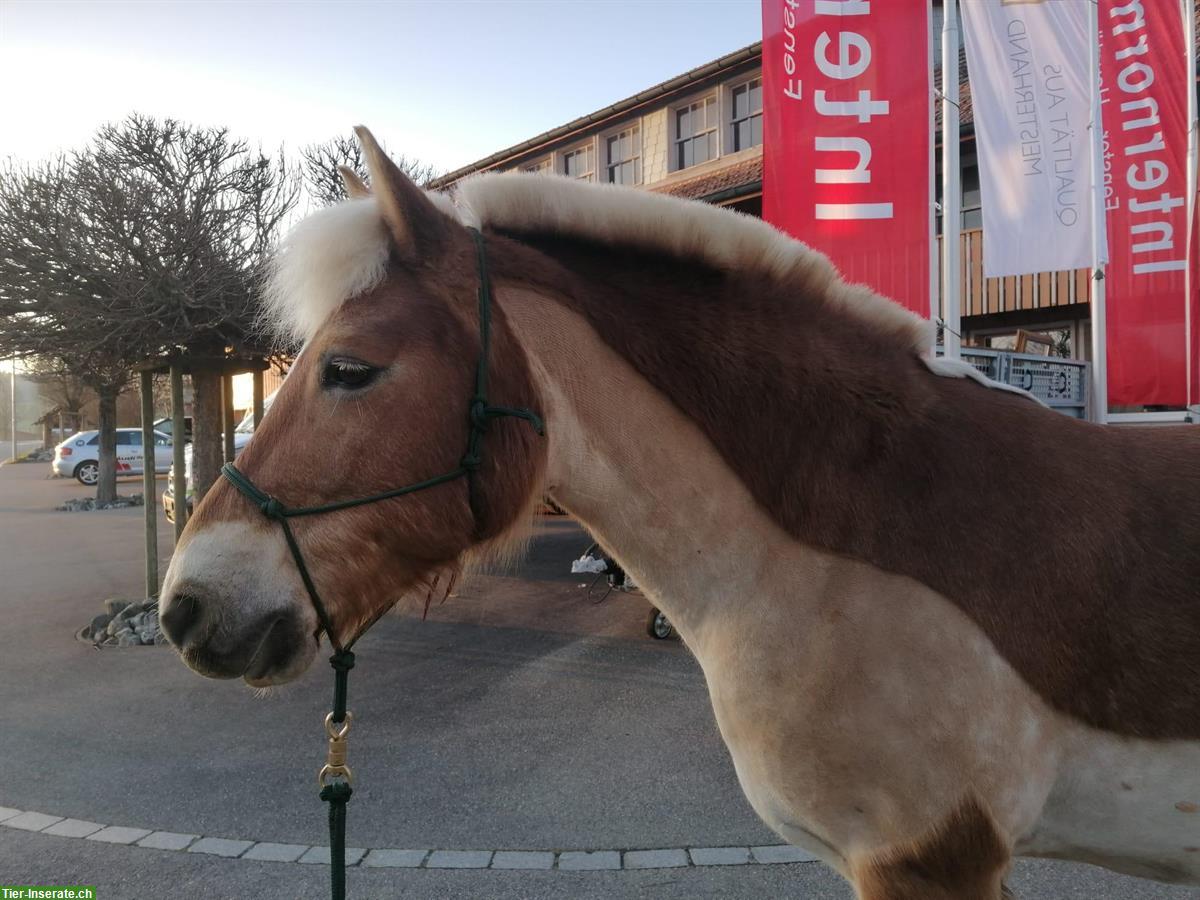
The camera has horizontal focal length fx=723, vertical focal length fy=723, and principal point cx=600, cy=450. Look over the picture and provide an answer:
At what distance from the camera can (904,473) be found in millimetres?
1413

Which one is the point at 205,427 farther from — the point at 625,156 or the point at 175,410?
the point at 625,156

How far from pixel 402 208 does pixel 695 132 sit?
55.0ft

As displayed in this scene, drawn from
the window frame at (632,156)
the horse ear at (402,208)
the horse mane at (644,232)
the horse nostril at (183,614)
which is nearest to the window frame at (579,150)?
the window frame at (632,156)

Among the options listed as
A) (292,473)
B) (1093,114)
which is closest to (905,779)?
(292,473)

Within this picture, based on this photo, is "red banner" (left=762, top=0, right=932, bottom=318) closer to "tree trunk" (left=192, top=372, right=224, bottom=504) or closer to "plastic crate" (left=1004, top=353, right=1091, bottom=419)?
"plastic crate" (left=1004, top=353, right=1091, bottom=419)

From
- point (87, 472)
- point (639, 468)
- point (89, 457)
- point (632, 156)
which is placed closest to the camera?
point (639, 468)

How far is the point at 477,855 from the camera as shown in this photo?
3.39 m

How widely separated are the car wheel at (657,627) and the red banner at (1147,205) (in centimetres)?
523

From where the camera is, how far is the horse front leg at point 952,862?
1.29m

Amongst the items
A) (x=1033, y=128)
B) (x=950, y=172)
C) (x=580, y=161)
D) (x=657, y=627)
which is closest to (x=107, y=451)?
(x=580, y=161)

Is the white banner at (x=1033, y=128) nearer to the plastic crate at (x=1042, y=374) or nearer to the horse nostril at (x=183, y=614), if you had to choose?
the plastic crate at (x=1042, y=374)

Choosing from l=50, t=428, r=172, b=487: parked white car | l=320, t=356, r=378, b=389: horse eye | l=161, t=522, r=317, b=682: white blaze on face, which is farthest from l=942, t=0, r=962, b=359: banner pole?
l=50, t=428, r=172, b=487: parked white car

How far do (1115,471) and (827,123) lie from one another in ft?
17.1

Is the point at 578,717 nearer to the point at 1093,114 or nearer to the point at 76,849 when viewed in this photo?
the point at 76,849
